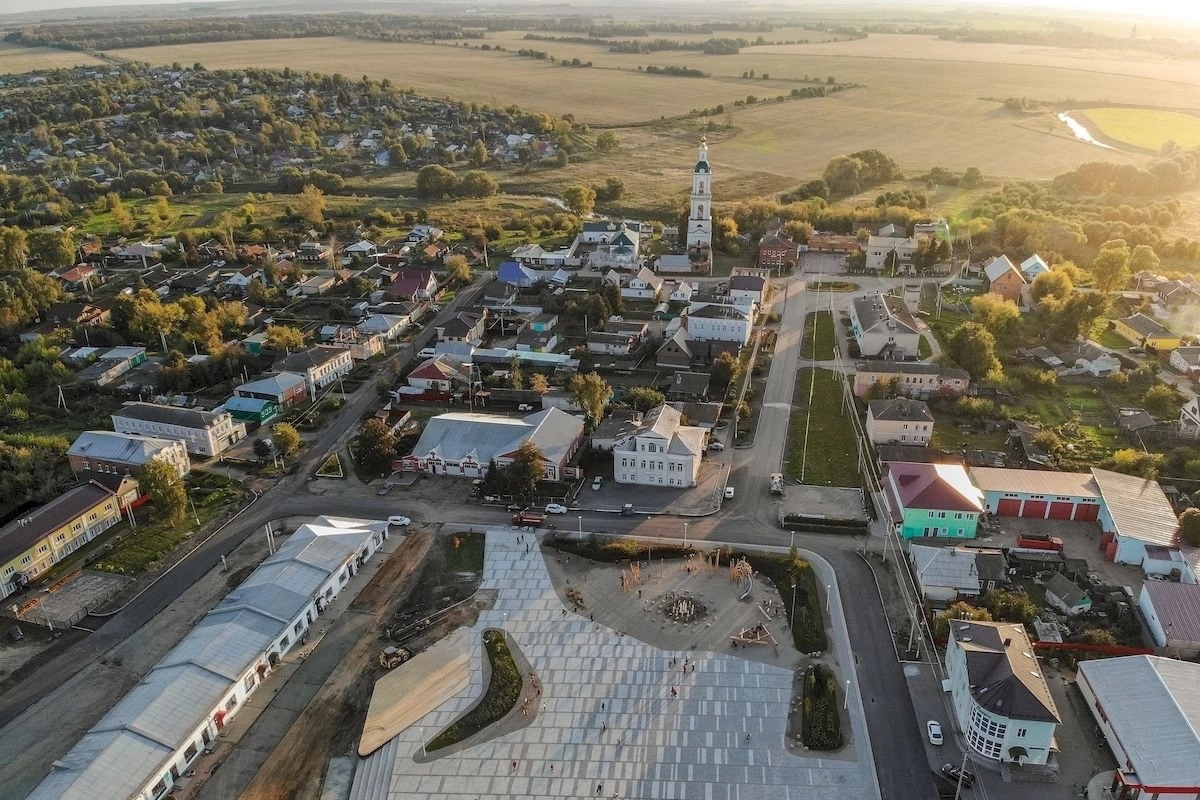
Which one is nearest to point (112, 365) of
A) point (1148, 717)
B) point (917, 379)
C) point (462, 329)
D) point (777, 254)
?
point (462, 329)

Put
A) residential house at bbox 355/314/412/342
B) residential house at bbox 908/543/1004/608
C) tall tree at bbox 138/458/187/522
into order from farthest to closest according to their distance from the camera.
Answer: residential house at bbox 355/314/412/342 → tall tree at bbox 138/458/187/522 → residential house at bbox 908/543/1004/608

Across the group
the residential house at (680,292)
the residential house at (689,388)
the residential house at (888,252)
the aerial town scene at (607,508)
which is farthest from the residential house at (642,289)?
the residential house at (888,252)

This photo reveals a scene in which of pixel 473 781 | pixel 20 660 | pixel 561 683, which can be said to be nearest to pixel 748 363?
pixel 561 683

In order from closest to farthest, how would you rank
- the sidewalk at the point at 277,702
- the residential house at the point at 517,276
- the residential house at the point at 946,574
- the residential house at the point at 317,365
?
the sidewalk at the point at 277,702 → the residential house at the point at 946,574 → the residential house at the point at 317,365 → the residential house at the point at 517,276

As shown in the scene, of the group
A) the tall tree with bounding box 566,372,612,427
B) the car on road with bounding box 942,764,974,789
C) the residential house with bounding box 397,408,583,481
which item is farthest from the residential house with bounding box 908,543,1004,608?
the tall tree with bounding box 566,372,612,427

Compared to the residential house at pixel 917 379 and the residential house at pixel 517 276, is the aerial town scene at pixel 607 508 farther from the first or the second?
the residential house at pixel 517 276

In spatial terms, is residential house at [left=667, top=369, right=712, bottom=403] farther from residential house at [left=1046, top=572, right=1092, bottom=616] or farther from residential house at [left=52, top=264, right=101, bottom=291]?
residential house at [left=52, top=264, right=101, bottom=291]
